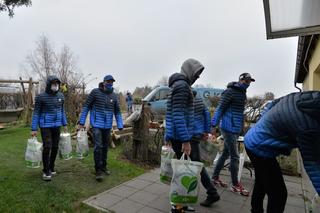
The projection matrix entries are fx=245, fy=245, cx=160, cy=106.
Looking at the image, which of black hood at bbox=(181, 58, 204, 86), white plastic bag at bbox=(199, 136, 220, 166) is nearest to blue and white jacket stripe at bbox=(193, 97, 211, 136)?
black hood at bbox=(181, 58, 204, 86)

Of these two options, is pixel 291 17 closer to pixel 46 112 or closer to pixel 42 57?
pixel 46 112

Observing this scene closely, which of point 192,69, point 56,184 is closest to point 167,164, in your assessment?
point 192,69

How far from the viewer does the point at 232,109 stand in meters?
3.77

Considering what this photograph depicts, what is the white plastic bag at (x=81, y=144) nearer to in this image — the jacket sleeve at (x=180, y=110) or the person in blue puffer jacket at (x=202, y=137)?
the person in blue puffer jacket at (x=202, y=137)

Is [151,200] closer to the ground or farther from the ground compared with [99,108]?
closer to the ground

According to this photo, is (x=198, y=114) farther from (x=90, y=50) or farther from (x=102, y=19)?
(x=90, y=50)

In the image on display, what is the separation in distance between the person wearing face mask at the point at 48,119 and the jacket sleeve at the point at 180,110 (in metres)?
2.31

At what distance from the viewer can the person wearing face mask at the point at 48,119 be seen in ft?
13.0

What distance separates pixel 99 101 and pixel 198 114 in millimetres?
1726

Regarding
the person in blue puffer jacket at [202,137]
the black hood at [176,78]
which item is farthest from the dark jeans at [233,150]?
the black hood at [176,78]

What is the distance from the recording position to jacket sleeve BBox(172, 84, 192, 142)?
2725 mm

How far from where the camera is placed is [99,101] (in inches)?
167

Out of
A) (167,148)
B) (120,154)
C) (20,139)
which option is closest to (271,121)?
(167,148)

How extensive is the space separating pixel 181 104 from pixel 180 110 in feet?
0.23
